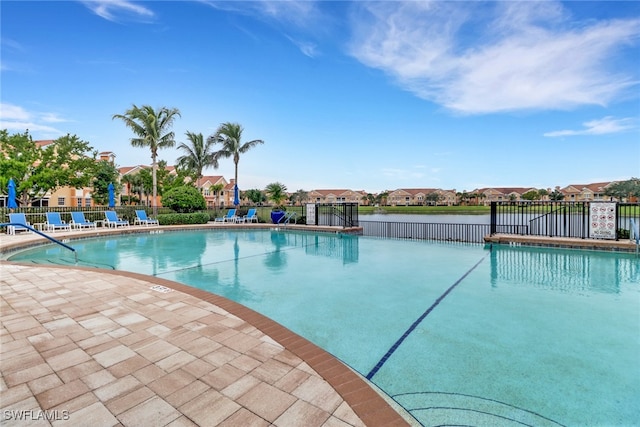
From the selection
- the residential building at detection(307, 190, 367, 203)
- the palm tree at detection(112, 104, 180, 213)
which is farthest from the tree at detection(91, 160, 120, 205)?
the residential building at detection(307, 190, 367, 203)

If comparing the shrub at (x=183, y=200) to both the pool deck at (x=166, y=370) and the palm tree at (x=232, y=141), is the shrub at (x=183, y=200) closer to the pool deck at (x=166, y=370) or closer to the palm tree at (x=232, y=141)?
the palm tree at (x=232, y=141)

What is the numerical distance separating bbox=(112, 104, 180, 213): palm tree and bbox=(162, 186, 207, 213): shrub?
3.89ft

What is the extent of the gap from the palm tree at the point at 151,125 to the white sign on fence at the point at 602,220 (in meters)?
22.1

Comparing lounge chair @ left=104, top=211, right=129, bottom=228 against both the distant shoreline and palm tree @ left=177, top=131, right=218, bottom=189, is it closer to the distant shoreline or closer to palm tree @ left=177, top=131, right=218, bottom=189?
palm tree @ left=177, top=131, right=218, bottom=189

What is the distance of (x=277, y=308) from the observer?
488cm

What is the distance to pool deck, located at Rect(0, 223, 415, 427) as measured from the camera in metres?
1.98

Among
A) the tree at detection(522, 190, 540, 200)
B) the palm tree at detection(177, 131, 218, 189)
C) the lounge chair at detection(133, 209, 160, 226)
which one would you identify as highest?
the palm tree at detection(177, 131, 218, 189)

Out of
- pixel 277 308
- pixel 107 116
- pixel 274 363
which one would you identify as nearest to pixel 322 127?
pixel 107 116

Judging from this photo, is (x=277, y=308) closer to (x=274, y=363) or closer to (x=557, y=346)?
(x=274, y=363)

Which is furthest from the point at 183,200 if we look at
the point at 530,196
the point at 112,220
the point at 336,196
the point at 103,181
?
the point at 336,196

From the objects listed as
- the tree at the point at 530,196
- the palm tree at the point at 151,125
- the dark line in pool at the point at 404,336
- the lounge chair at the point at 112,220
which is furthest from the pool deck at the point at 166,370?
the tree at the point at 530,196

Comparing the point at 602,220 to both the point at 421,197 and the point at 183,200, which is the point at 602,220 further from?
the point at 421,197

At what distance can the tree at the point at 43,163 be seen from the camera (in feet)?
64.3

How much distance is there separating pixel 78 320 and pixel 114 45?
11734mm
